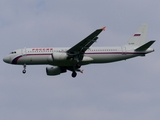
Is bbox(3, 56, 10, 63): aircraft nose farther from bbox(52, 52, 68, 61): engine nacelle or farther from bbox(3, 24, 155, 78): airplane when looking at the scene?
bbox(52, 52, 68, 61): engine nacelle

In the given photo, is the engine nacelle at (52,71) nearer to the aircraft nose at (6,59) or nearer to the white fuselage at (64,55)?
the white fuselage at (64,55)

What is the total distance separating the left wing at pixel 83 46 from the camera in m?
58.1

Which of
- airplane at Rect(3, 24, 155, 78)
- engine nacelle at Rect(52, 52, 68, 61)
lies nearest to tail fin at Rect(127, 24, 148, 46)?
airplane at Rect(3, 24, 155, 78)

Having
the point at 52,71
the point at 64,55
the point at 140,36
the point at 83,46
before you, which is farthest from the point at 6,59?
the point at 140,36

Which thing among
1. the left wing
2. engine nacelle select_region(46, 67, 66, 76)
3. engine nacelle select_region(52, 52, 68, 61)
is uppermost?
the left wing

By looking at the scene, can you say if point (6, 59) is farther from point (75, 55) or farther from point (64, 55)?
point (75, 55)

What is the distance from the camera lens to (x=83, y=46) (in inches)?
2386

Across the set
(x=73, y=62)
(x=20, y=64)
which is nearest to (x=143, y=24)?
(x=73, y=62)

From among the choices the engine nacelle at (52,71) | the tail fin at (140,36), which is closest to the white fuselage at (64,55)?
the tail fin at (140,36)

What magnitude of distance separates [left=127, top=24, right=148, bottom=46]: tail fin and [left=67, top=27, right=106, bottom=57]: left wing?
320 inches

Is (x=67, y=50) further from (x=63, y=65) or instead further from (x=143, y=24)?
(x=143, y=24)

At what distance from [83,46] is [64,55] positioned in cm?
264

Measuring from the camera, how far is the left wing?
5809 cm

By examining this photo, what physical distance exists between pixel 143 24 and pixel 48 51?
1544 cm
